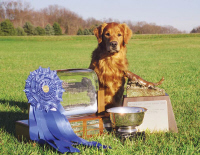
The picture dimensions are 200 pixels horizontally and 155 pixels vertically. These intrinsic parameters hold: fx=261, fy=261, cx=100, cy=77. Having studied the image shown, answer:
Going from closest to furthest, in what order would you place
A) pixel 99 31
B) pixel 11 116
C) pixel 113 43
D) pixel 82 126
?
pixel 82 126 → pixel 113 43 → pixel 99 31 → pixel 11 116

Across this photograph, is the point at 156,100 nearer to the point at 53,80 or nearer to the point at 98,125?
the point at 98,125

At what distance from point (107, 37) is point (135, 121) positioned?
1236 mm

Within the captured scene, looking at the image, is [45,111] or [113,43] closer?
[45,111]

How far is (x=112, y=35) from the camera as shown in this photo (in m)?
3.41

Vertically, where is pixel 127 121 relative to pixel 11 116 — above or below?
above

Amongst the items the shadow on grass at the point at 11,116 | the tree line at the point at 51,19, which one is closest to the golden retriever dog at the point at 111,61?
the shadow on grass at the point at 11,116

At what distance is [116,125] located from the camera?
275 cm

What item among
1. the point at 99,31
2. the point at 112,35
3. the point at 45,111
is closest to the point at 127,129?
the point at 45,111

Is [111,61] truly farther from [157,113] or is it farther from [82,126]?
[82,126]

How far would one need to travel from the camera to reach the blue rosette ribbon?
259 centimetres

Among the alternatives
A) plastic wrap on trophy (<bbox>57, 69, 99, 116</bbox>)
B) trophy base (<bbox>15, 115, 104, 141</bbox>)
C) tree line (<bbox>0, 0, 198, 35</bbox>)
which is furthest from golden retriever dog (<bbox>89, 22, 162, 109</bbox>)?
tree line (<bbox>0, 0, 198, 35</bbox>)

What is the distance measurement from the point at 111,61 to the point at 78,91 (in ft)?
2.06

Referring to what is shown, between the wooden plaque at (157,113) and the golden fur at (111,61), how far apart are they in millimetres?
480

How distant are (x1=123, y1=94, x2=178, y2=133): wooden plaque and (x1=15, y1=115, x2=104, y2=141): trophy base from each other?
1.65 ft
